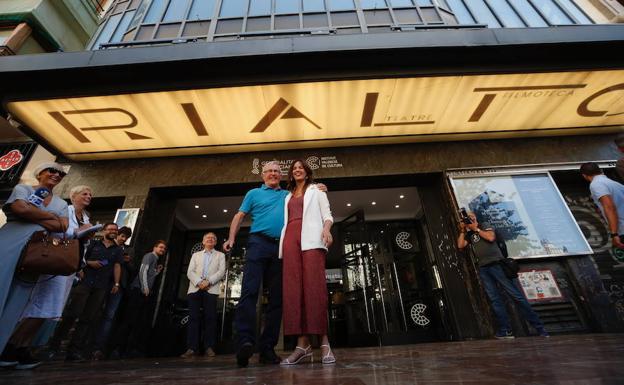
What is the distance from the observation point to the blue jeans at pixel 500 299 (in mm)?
3744

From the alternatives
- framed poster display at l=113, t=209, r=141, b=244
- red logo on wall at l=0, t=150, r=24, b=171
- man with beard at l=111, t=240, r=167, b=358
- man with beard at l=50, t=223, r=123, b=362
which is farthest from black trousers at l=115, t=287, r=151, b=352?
red logo on wall at l=0, t=150, r=24, b=171

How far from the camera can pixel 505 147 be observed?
20.5 ft

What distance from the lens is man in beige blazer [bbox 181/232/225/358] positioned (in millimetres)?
4168

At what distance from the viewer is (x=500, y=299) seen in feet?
13.5

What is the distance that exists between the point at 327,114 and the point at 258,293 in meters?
4.10

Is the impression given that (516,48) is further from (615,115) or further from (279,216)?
(279,216)

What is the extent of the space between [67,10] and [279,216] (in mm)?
10944

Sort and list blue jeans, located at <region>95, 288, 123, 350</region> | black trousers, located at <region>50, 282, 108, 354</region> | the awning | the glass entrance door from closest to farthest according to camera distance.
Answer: black trousers, located at <region>50, 282, 108, 354</region> → blue jeans, located at <region>95, 288, 123, 350</region> → the awning → the glass entrance door

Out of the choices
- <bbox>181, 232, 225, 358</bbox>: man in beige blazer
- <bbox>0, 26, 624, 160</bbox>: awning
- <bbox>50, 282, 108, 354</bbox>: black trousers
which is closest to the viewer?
<bbox>50, 282, 108, 354</bbox>: black trousers

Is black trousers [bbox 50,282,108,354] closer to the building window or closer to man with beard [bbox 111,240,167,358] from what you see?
man with beard [bbox 111,240,167,358]

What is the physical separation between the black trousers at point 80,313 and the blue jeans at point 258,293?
3.13m

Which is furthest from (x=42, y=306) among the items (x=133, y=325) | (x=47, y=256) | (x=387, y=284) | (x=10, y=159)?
(x=387, y=284)

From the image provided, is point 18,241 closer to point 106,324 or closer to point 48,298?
point 48,298

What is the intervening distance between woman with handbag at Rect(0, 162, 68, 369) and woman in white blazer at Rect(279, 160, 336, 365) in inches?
76.8
